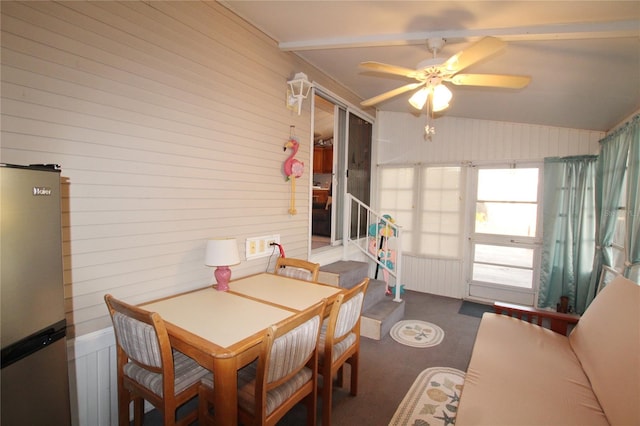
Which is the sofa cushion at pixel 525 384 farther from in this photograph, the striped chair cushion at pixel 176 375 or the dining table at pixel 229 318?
the striped chair cushion at pixel 176 375

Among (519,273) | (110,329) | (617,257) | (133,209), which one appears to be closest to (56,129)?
(133,209)

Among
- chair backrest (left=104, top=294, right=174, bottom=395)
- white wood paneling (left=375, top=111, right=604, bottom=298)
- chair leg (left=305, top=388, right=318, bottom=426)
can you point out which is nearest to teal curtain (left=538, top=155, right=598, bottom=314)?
white wood paneling (left=375, top=111, right=604, bottom=298)

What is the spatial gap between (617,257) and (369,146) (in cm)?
331

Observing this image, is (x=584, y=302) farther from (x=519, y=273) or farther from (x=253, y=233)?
Answer: (x=253, y=233)

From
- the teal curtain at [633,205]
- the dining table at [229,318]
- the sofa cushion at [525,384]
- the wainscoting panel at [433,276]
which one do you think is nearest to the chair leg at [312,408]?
the dining table at [229,318]

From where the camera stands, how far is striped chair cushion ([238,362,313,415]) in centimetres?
141

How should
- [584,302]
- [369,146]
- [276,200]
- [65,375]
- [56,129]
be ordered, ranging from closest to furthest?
1. [65,375]
2. [56,129]
3. [276,200]
4. [584,302]
5. [369,146]

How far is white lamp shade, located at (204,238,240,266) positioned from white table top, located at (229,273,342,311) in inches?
10.5

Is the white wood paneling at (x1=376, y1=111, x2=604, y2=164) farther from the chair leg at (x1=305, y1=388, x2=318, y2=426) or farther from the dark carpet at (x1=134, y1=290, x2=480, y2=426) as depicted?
the chair leg at (x1=305, y1=388, x2=318, y2=426)

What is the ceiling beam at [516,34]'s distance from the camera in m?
1.73

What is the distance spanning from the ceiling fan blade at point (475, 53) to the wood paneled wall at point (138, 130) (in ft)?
5.28

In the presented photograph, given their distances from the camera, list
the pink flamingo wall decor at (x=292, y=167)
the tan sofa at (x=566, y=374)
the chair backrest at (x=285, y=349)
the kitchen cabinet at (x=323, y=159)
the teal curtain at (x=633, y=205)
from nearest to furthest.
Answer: the chair backrest at (x=285, y=349)
the tan sofa at (x=566, y=374)
the teal curtain at (x=633, y=205)
the pink flamingo wall decor at (x=292, y=167)
the kitchen cabinet at (x=323, y=159)

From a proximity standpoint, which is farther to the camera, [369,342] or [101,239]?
[369,342]

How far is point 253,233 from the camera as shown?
8.69 feet
